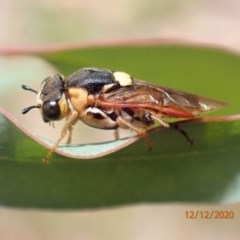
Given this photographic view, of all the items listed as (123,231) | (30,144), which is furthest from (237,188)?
(123,231)

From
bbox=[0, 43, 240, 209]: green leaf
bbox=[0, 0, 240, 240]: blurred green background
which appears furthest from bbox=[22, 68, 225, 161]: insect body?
bbox=[0, 0, 240, 240]: blurred green background

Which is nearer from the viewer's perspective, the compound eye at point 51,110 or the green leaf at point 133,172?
the green leaf at point 133,172

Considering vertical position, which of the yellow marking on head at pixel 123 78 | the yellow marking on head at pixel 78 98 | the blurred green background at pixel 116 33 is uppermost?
the yellow marking on head at pixel 123 78

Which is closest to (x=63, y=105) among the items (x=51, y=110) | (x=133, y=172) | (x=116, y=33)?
(x=51, y=110)

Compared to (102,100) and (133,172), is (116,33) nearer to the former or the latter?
(102,100)

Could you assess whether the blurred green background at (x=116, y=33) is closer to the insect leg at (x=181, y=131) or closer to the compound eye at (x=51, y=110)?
the compound eye at (x=51, y=110)

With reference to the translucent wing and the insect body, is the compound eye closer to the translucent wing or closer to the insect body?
the insect body

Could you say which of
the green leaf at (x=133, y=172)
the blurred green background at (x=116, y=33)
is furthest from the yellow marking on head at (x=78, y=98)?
the blurred green background at (x=116, y=33)
